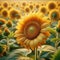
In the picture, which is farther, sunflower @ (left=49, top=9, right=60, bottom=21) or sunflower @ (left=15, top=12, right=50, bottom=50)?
sunflower @ (left=49, top=9, right=60, bottom=21)

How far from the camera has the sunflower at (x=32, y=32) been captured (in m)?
0.72

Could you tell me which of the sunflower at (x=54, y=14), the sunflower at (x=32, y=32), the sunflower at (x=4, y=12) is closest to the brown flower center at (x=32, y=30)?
the sunflower at (x=32, y=32)

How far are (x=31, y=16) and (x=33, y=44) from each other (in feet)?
0.29

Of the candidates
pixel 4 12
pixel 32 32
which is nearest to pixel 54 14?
pixel 4 12

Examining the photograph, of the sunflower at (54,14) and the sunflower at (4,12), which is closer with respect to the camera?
the sunflower at (54,14)

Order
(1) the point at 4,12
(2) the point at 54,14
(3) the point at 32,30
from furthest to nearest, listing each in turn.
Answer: (1) the point at 4,12
(2) the point at 54,14
(3) the point at 32,30

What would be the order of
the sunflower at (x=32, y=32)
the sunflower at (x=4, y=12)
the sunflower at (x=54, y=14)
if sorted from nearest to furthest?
the sunflower at (x=32, y=32) < the sunflower at (x=54, y=14) < the sunflower at (x=4, y=12)

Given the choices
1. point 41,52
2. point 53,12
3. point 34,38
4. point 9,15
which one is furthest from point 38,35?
point 9,15

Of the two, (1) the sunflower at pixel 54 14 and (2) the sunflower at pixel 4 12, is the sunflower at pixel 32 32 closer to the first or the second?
(1) the sunflower at pixel 54 14

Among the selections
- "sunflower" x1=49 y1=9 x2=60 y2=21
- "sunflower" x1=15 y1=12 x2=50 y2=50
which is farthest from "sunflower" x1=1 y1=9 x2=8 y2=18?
"sunflower" x1=15 y1=12 x2=50 y2=50

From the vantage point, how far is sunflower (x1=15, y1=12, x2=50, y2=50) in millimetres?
722

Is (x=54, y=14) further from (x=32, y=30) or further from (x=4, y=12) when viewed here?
(x=32, y=30)

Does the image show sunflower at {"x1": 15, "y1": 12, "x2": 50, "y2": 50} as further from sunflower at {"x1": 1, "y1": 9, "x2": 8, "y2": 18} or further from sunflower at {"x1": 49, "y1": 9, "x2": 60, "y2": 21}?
sunflower at {"x1": 1, "y1": 9, "x2": 8, "y2": 18}

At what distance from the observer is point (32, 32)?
0.75m
